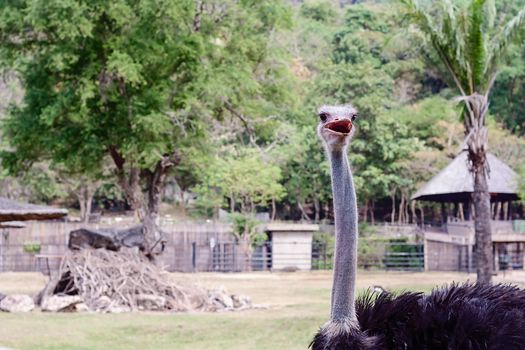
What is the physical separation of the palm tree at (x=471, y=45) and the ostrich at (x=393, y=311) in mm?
10323

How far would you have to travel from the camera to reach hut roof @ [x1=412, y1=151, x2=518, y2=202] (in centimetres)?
2758

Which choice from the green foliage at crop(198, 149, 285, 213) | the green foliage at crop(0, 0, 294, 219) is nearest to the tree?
the green foliage at crop(0, 0, 294, 219)

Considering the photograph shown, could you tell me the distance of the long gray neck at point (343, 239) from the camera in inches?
139

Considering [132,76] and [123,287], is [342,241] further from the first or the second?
[132,76]

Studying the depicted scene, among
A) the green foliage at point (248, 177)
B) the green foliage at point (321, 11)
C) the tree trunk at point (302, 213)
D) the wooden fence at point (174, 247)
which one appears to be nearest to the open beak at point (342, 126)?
the wooden fence at point (174, 247)

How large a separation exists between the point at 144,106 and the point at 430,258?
1232 centimetres

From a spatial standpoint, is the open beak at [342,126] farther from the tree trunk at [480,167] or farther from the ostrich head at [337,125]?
the tree trunk at [480,167]

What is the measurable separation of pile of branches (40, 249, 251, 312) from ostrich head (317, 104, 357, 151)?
37.0ft

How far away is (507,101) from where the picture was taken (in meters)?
41.9

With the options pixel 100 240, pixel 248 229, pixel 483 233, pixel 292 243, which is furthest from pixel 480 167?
pixel 248 229

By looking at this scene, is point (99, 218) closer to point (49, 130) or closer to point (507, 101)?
point (507, 101)

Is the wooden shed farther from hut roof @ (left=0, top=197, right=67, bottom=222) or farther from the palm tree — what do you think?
hut roof @ (left=0, top=197, right=67, bottom=222)

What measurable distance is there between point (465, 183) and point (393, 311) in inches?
963

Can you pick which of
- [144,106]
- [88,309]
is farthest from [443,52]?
[88,309]
